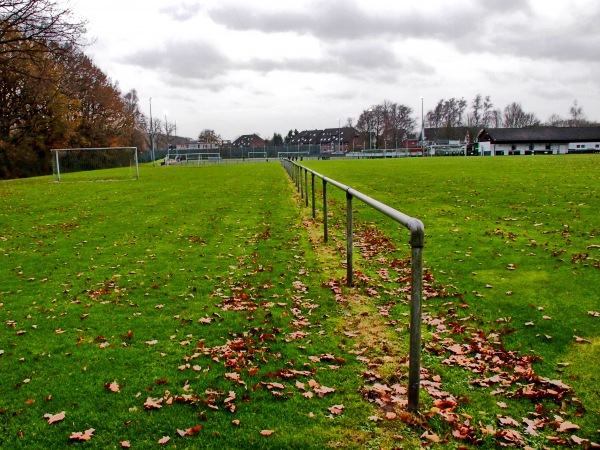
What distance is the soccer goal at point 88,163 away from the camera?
31.4 metres

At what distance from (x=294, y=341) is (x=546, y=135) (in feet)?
308

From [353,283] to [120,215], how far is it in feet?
30.5

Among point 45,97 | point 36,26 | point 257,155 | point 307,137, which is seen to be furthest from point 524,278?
point 307,137

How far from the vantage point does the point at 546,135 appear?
8462cm

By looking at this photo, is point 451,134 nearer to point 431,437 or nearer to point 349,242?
point 349,242

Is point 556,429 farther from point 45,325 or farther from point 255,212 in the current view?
point 255,212

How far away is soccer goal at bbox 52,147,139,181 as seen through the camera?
3143cm

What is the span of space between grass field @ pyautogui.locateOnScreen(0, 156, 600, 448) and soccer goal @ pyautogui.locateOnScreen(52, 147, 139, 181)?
23.9 metres

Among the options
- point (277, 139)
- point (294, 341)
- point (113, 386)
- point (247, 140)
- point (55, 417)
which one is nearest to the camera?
point (55, 417)

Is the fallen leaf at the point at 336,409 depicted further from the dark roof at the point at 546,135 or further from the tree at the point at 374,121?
the tree at the point at 374,121

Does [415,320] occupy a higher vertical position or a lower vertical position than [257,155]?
lower

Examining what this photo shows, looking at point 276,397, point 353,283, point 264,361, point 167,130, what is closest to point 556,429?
point 276,397

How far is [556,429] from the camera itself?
2.85 metres

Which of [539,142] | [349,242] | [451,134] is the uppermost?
[451,134]
